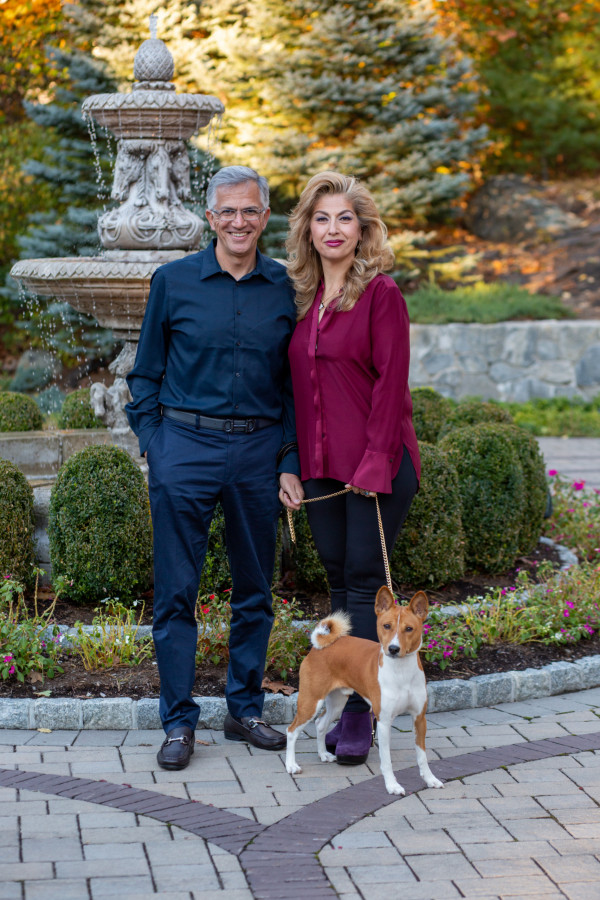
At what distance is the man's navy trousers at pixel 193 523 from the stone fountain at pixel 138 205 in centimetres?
273

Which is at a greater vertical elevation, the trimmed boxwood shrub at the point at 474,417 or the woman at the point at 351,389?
the woman at the point at 351,389

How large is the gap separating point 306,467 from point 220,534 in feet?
4.84

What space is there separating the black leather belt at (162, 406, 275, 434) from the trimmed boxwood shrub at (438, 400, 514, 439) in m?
3.43

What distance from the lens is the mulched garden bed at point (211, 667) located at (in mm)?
4477

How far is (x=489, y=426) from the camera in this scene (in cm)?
634

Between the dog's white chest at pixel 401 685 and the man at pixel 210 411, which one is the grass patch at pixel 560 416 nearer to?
the man at pixel 210 411

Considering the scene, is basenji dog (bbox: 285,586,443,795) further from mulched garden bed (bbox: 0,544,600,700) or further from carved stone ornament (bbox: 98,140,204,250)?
carved stone ornament (bbox: 98,140,204,250)

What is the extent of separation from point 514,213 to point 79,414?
10.2 metres

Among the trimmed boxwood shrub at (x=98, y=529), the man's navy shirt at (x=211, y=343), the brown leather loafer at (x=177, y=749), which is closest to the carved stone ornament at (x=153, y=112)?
Answer: the trimmed boxwood shrub at (x=98, y=529)

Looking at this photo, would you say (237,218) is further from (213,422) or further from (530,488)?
(530,488)

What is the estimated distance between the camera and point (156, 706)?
4.31 metres

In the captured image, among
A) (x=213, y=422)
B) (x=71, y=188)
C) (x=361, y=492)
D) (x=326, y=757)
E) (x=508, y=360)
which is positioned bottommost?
(x=326, y=757)

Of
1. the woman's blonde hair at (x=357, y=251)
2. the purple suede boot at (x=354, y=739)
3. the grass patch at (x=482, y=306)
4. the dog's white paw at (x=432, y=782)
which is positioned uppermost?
the woman's blonde hair at (x=357, y=251)

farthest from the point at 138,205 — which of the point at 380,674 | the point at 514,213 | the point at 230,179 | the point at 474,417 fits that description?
the point at 514,213
